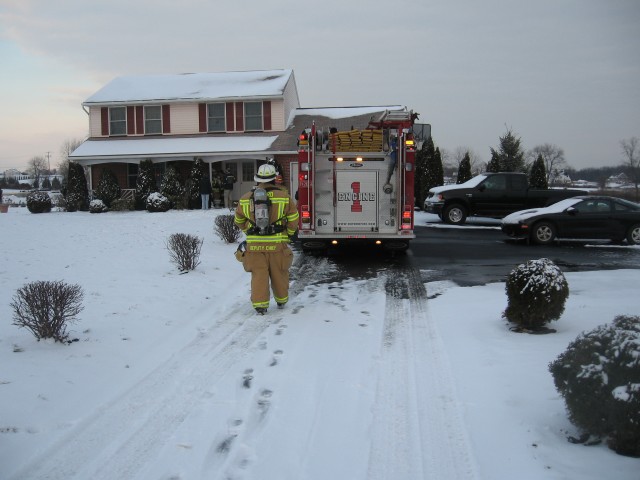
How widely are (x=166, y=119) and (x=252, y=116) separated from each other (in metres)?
4.41

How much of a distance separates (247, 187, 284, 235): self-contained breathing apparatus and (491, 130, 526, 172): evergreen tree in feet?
75.7

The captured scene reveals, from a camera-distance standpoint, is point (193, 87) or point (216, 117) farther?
point (193, 87)

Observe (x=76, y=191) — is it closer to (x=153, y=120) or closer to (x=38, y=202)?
(x=38, y=202)

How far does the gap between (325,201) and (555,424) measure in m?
7.49

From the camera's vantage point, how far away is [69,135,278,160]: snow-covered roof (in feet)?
82.3

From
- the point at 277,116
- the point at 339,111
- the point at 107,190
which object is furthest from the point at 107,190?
the point at 339,111

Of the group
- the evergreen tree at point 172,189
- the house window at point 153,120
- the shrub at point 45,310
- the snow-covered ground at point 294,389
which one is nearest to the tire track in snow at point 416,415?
the snow-covered ground at point 294,389

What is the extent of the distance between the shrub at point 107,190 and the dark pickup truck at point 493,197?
15.0 metres

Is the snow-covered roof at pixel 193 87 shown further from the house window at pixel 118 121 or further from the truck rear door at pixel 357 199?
the truck rear door at pixel 357 199

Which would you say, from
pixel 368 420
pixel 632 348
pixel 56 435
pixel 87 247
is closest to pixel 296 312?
pixel 368 420

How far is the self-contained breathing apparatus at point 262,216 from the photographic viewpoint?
274 inches

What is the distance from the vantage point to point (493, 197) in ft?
62.1

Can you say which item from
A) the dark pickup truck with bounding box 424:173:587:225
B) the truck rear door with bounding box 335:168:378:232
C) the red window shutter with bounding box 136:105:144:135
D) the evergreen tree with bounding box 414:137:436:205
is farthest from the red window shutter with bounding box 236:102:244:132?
the truck rear door with bounding box 335:168:378:232

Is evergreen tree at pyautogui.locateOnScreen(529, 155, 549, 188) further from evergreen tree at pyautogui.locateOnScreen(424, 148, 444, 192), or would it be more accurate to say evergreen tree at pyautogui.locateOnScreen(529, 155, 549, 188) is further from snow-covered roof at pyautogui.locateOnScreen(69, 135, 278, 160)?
snow-covered roof at pyautogui.locateOnScreen(69, 135, 278, 160)
